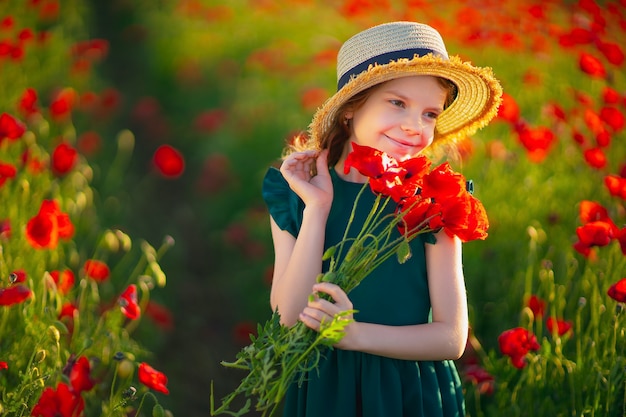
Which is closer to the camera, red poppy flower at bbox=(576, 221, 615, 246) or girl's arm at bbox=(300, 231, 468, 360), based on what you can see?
girl's arm at bbox=(300, 231, 468, 360)

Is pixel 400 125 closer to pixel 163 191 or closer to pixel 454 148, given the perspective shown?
pixel 454 148

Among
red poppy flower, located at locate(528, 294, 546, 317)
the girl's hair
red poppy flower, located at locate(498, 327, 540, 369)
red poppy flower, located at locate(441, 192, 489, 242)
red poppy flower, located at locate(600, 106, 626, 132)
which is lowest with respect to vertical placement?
red poppy flower, located at locate(498, 327, 540, 369)

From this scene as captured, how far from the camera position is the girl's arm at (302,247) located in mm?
1893

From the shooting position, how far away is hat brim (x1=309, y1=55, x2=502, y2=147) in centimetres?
192

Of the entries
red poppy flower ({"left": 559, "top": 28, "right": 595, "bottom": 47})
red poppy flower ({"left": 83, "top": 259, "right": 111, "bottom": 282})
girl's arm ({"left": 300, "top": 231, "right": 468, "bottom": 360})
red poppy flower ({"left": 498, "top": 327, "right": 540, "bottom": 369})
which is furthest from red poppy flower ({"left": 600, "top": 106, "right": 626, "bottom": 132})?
red poppy flower ({"left": 83, "top": 259, "right": 111, "bottom": 282})

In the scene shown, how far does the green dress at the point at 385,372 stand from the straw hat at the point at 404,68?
32cm

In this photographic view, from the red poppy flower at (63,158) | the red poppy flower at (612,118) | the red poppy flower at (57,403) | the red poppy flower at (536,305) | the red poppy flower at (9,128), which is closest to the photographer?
the red poppy flower at (57,403)

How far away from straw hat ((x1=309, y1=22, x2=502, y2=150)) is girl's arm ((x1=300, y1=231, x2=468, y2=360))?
0.39 m

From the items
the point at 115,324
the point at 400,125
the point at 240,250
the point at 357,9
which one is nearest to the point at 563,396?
the point at 400,125

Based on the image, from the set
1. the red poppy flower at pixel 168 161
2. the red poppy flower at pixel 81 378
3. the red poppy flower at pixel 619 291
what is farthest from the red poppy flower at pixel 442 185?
the red poppy flower at pixel 168 161

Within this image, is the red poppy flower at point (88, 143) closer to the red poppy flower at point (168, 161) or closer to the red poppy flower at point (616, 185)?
the red poppy flower at point (168, 161)

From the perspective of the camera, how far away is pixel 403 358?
1889 mm

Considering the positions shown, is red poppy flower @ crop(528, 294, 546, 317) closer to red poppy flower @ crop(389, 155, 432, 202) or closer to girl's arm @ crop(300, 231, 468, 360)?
girl's arm @ crop(300, 231, 468, 360)

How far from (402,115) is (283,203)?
1.24ft
